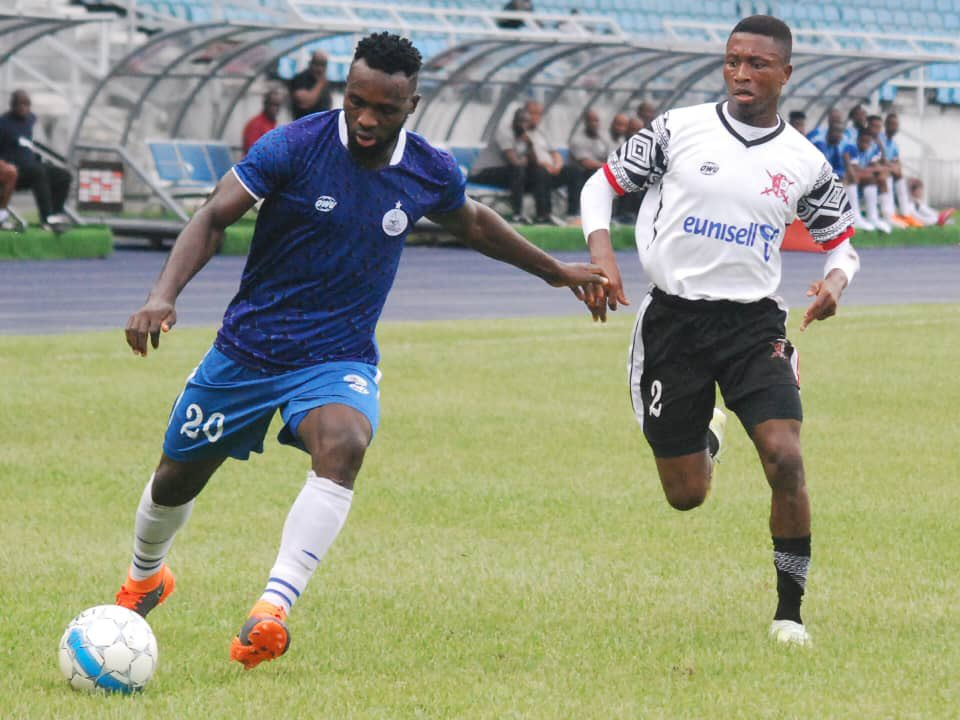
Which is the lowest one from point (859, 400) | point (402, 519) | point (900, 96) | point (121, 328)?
point (900, 96)

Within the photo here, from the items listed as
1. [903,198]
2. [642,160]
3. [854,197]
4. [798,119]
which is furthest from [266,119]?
[642,160]

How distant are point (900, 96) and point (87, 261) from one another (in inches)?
935

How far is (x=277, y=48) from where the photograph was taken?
24.3 m

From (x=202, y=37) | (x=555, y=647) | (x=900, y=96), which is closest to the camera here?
(x=555, y=647)

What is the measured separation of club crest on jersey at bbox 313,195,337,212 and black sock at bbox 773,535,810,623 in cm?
177

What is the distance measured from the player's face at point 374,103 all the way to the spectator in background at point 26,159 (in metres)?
17.0

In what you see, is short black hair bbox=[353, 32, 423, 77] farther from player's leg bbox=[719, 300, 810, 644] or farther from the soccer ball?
the soccer ball

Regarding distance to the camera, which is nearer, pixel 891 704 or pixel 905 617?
pixel 891 704

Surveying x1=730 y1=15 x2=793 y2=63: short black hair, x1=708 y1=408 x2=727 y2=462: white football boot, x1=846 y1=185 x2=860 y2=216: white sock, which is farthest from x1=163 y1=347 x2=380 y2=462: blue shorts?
x1=846 y1=185 x2=860 y2=216: white sock

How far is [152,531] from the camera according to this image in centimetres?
568

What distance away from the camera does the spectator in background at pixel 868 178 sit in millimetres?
30500

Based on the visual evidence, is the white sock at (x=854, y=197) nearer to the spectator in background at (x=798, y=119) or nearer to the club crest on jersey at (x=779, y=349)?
the spectator in background at (x=798, y=119)

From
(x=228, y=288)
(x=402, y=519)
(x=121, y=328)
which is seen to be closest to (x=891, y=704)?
(x=402, y=519)

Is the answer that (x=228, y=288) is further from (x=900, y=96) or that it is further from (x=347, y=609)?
(x=900, y=96)
